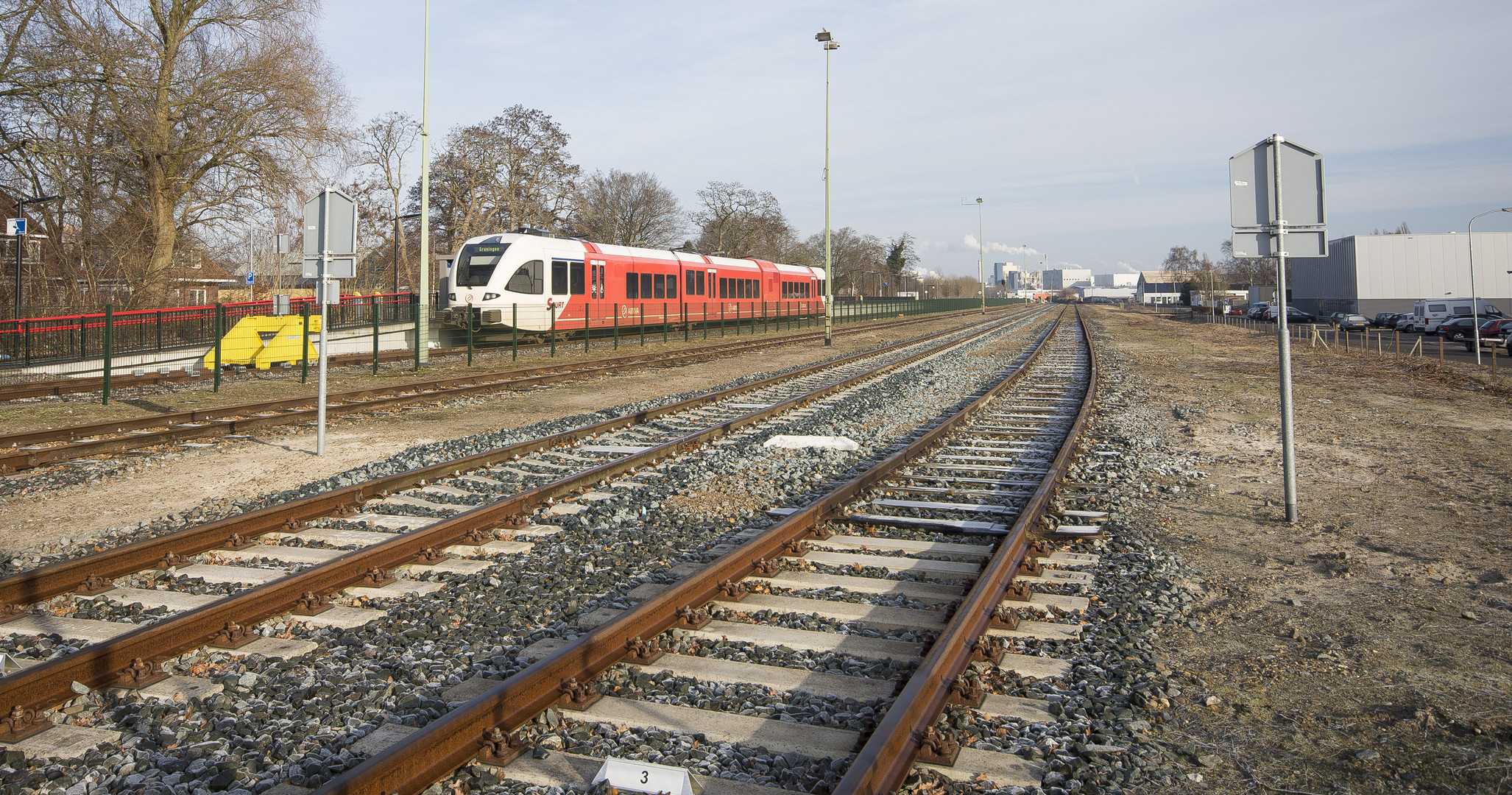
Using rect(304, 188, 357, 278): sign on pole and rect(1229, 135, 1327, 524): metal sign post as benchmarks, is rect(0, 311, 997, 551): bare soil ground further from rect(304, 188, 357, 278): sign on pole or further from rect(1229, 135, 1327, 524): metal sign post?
rect(1229, 135, 1327, 524): metal sign post

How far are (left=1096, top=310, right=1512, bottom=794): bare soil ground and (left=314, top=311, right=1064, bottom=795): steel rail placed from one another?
229cm

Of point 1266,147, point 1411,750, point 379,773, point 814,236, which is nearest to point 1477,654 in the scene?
point 1411,750

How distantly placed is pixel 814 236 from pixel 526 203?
59597 mm

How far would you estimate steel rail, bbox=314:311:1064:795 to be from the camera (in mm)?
3090

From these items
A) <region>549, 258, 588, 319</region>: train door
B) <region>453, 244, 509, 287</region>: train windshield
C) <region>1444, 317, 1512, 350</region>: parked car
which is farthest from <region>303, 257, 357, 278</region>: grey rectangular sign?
A: <region>1444, 317, 1512, 350</region>: parked car

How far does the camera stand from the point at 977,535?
262 inches

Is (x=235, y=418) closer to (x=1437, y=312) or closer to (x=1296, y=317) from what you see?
(x=1437, y=312)

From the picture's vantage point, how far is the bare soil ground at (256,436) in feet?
25.9

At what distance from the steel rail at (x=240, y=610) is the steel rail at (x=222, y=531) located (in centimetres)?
112

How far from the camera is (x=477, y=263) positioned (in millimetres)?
26641

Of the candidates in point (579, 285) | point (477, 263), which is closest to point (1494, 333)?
point (579, 285)

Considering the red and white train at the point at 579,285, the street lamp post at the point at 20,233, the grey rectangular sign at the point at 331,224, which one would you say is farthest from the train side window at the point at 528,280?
the grey rectangular sign at the point at 331,224

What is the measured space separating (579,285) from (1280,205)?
23.7 m

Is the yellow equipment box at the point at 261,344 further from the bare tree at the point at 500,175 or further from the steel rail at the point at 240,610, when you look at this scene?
the bare tree at the point at 500,175
